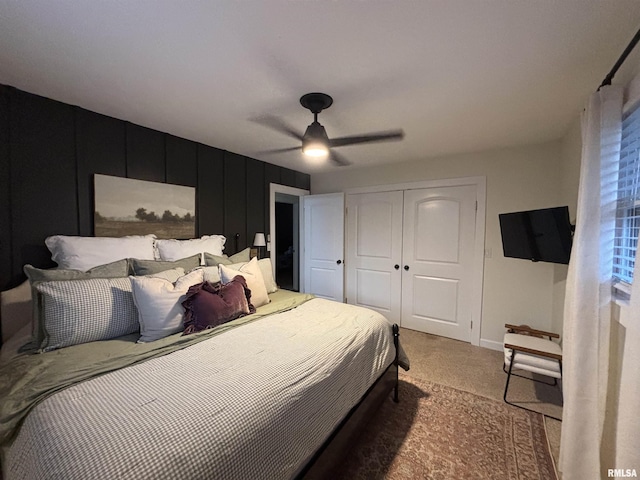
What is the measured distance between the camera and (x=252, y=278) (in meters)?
2.18

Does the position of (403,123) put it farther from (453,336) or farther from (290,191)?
(453,336)

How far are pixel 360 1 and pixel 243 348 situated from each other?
5.67 feet

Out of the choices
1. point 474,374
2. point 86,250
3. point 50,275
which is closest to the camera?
point 50,275

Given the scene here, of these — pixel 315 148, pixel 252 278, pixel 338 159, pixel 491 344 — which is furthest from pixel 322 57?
pixel 491 344

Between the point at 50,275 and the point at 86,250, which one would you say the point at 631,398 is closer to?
the point at 50,275

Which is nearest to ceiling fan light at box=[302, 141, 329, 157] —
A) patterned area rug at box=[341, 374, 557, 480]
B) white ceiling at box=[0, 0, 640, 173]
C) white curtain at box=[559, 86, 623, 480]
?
white ceiling at box=[0, 0, 640, 173]

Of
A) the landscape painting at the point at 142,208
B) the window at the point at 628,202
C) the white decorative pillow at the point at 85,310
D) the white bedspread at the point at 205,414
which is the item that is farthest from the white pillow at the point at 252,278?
the window at the point at 628,202

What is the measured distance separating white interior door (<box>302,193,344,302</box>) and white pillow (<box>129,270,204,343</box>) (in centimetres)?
266

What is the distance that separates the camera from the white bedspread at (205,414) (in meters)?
0.80

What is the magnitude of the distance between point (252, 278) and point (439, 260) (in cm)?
245

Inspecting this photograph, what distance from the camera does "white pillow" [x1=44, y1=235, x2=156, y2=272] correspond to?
5.94 feet

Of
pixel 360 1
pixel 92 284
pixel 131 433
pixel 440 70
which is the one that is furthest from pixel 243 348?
pixel 440 70

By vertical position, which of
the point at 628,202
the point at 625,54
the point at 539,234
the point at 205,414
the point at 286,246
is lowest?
the point at 205,414

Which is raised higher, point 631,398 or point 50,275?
point 50,275
